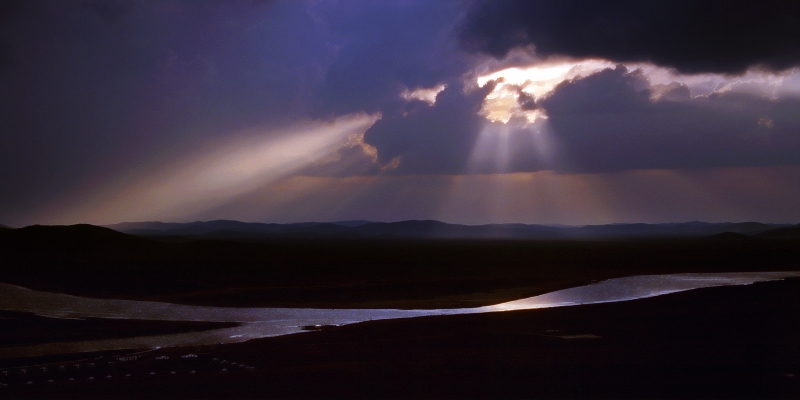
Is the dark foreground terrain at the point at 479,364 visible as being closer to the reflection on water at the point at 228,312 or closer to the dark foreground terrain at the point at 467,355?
the dark foreground terrain at the point at 467,355

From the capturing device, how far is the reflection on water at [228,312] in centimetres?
1838

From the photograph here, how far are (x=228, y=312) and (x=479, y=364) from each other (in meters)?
14.7

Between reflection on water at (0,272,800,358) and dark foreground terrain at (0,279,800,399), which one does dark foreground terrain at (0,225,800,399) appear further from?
reflection on water at (0,272,800,358)

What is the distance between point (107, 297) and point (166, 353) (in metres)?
17.7

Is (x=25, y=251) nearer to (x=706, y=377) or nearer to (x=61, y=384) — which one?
(x=61, y=384)

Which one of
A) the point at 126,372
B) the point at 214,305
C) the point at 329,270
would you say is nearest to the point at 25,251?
the point at 329,270

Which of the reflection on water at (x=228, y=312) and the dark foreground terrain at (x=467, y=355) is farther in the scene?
the reflection on water at (x=228, y=312)

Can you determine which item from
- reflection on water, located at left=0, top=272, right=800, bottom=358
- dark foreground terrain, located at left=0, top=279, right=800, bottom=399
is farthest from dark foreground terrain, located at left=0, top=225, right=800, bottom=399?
reflection on water, located at left=0, top=272, right=800, bottom=358

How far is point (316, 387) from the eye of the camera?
12852 mm

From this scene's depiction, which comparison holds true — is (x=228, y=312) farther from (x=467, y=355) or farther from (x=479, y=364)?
(x=479, y=364)

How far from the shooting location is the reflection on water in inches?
723

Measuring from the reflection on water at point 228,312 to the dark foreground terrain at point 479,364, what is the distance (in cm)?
171

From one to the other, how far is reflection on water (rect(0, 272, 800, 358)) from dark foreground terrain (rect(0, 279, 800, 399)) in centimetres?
171

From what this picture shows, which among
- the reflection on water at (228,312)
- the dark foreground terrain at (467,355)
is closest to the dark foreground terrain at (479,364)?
the dark foreground terrain at (467,355)
